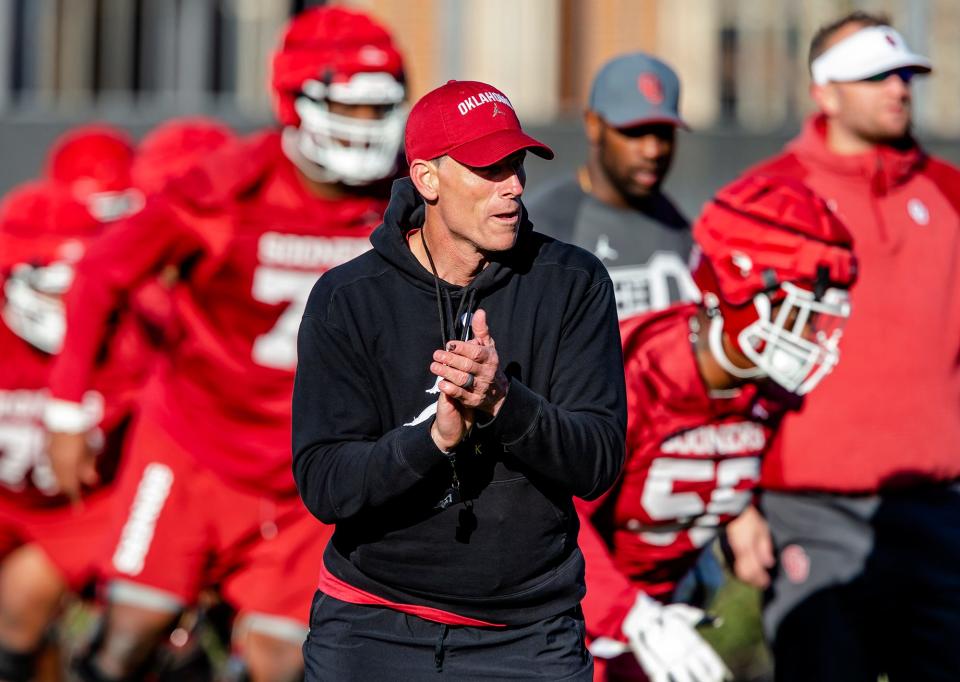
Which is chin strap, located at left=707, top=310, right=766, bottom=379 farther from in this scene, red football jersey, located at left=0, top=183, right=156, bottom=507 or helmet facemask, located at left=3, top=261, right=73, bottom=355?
helmet facemask, located at left=3, top=261, right=73, bottom=355

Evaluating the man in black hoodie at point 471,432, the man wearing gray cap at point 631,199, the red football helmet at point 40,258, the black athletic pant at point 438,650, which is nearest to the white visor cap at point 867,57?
the man wearing gray cap at point 631,199

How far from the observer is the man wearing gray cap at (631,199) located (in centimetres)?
585

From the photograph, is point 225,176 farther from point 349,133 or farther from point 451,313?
point 451,313

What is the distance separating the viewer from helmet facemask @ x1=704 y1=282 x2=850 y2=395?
462 centimetres

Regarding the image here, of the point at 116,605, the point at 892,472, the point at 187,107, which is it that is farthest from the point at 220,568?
the point at 187,107

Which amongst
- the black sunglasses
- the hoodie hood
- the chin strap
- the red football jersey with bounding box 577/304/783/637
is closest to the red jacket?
the red football jersey with bounding box 577/304/783/637

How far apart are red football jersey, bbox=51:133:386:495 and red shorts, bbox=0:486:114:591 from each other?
0.88 metres

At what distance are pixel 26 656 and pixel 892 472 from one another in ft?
11.4

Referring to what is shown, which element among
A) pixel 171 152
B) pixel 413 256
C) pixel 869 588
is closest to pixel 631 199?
pixel 869 588

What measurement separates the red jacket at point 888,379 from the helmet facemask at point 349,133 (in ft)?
5.27

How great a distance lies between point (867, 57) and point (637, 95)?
781 millimetres

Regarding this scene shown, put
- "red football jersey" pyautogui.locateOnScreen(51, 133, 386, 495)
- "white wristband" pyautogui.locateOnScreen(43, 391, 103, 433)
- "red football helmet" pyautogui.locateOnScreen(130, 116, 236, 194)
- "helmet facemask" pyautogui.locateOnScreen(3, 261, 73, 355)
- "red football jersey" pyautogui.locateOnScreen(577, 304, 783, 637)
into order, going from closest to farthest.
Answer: "red football jersey" pyautogui.locateOnScreen(577, 304, 783, 637), "red football jersey" pyautogui.locateOnScreen(51, 133, 386, 495), "white wristband" pyautogui.locateOnScreen(43, 391, 103, 433), "helmet facemask" pyautogui.locateOnScreen(3, 261, 73, 355), "red football helmet" pyautogui.locateOnScreen(130, 116, 236, 194)

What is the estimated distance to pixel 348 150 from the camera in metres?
6.09

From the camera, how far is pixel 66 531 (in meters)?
7.00
